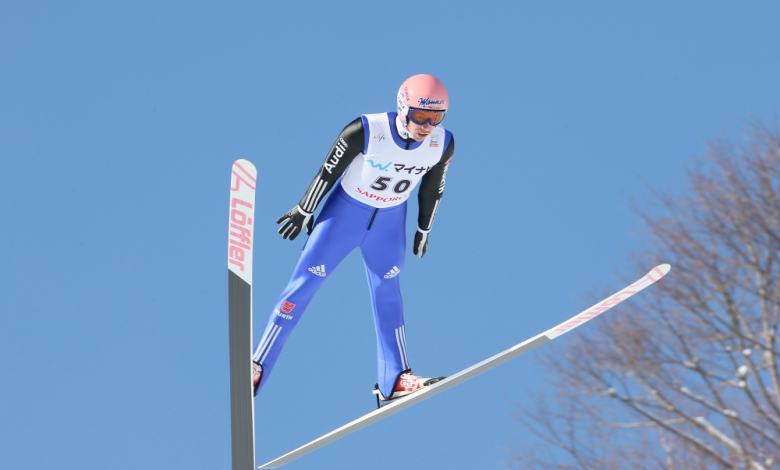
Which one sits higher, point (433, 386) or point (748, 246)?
point (748, 246)

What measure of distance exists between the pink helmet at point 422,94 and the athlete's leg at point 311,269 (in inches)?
27.9

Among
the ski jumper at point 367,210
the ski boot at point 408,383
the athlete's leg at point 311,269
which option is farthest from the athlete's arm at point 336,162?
the ski boot at point 408,383

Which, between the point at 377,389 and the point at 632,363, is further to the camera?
the point at 632,363

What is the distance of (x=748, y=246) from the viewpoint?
33.2 feet

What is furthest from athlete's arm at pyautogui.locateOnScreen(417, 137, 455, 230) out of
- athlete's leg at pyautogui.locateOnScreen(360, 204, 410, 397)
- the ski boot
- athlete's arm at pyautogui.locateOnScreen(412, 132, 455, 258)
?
the ski boot

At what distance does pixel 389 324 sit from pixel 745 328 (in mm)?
4871

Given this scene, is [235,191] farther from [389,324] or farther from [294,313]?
[389,324]

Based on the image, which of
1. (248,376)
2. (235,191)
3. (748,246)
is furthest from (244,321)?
(748,246)

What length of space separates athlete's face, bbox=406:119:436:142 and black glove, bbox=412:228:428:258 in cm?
81

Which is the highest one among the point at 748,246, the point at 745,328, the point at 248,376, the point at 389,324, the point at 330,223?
the point at 748,246

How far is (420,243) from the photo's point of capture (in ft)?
20.9

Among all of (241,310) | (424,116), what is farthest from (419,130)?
(241,310)

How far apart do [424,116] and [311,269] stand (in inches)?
43.1

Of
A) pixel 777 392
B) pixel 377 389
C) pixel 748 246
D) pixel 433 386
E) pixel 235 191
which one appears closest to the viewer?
pixel 235 191
